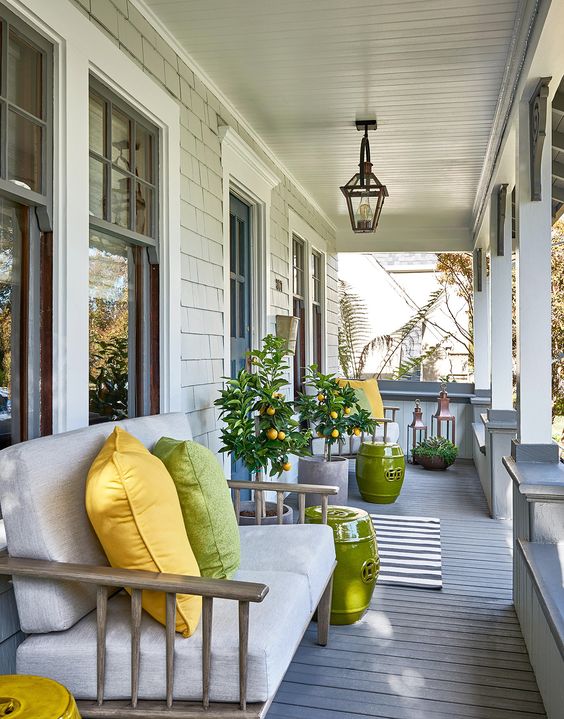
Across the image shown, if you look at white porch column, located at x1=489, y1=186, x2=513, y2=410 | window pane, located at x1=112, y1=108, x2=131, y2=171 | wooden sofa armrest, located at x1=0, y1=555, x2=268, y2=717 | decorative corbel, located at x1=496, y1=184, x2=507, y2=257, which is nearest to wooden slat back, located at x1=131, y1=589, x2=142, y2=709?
wooden sofa armrest, located at x1=0, y1=555, x2=268, y2=717

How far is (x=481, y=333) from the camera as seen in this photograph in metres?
7.83

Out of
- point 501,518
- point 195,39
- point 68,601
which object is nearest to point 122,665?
point 68,601

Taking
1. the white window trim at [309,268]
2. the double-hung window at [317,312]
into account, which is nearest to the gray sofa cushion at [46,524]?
the white window trim at [309,268]

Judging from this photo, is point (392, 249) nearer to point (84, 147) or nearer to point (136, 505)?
point (84, 147)

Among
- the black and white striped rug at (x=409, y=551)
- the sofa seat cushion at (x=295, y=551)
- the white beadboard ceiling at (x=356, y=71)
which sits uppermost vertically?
the white beadboard ceiling at (x=356, y=71)

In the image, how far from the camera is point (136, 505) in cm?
179

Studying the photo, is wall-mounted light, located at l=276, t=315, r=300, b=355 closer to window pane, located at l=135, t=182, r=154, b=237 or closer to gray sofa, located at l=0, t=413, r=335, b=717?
window pane, located at l=135, t=182, r=154, b=237

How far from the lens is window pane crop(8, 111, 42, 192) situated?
2146mm

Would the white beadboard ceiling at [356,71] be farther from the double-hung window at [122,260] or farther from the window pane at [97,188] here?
the window pane at [97,188]

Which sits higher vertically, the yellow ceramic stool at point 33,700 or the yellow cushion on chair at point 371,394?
the yellow cushion on chair at point 371,394

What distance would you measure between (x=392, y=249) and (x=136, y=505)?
7189 millimetres

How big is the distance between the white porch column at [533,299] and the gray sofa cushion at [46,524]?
6.99 feet

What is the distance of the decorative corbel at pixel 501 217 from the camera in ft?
16.7

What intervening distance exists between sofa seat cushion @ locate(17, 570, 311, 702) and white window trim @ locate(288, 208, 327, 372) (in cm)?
432
